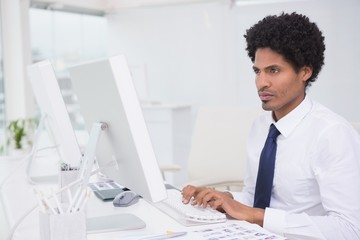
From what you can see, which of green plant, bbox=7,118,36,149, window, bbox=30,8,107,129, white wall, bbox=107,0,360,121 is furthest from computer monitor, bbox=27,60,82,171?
white wall, bbox=107,0,360,121

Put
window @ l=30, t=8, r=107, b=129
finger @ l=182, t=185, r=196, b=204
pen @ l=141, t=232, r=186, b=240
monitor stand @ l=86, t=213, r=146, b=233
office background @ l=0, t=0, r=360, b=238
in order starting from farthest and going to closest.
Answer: window @ l=30, t=8, r=107, b=129
office background @ l=0, t=0, r=360, b=238
finger @ l=182, t=185, r=196, b=204
monitor stand @ l=86, t=213, r=146, b=233
pen @ l=141, t=232, r=186, b=240

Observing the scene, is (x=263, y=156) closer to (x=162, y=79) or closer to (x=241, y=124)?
(x=241, y=124)

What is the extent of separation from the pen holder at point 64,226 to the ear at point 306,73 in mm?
902

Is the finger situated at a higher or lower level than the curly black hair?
lower

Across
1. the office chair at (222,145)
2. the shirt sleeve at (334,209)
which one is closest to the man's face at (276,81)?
the shirt sleeve at (334,209)

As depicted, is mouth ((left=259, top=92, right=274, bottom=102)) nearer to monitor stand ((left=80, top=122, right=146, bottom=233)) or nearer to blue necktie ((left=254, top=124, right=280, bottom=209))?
blue necktie ((left=254, top=124, right=280, bottom=209))

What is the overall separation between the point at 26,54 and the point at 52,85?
255cm

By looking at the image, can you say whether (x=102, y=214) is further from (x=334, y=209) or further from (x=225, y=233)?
(x=334, y=209)

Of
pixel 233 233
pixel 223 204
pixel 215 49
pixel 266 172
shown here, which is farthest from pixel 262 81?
pixel 215 49

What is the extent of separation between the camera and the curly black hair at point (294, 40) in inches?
57.3

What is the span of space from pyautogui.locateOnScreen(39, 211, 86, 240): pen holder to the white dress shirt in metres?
0.59

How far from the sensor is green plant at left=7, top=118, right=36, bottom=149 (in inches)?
137

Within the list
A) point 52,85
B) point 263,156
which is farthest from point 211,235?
point 52,85

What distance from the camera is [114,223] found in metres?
1.28
